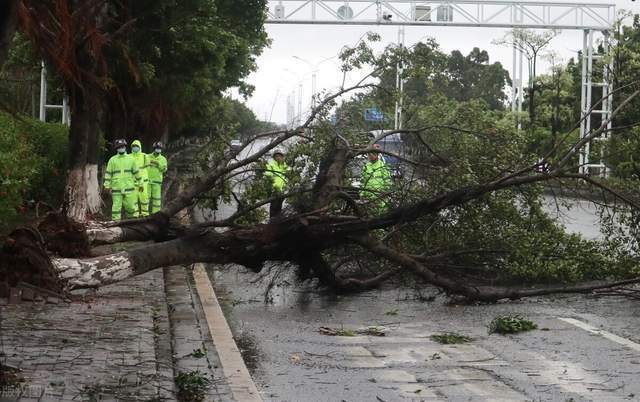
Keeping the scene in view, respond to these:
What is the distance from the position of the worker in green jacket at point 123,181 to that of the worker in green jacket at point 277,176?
7.83 metres

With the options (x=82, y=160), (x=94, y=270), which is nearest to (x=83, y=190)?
(x=82, y=160)

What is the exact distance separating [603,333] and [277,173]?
3.80m

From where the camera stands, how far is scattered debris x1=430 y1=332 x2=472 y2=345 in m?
8.85

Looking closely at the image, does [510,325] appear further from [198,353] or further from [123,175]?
[123,175]

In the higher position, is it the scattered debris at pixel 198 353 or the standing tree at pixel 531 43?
the standing tree at pixel 531 43

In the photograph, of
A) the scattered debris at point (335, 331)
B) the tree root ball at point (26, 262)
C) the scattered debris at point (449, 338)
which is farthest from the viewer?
the scattered debris at point (335, 331)

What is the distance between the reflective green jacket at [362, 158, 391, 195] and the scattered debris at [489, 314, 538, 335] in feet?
6.18

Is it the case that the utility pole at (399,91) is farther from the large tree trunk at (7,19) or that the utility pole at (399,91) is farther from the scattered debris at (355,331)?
the large tree trunk at (7,19)

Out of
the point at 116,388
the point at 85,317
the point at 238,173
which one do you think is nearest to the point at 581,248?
the point at 238,173

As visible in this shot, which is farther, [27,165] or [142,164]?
[142,164]

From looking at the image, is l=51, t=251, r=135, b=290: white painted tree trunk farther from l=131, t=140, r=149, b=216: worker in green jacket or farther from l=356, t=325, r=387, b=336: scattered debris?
l=131, t=140, r=149, b=216: worker in green jacket

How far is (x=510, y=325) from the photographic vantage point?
939cm

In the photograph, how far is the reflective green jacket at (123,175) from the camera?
62.0 feet

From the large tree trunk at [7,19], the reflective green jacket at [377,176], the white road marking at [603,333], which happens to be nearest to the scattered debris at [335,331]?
the reflective green jacket at [377,176]
